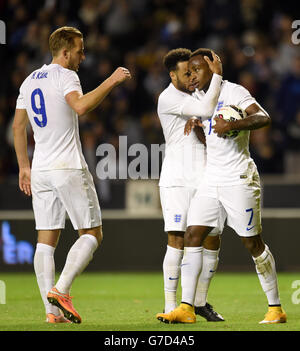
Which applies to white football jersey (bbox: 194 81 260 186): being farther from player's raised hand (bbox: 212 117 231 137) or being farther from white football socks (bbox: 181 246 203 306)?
white football socks (bbox: 181 246 203 306)

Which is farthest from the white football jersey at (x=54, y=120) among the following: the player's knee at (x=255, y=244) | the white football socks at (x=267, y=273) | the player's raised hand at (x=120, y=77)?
the white football socks at (x=267, y=273)

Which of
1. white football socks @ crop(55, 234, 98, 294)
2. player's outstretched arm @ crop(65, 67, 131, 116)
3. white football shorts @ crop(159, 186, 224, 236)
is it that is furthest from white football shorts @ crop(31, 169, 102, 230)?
white football shorts @ crop(159, 186, 224, 236)

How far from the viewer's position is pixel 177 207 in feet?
25.7

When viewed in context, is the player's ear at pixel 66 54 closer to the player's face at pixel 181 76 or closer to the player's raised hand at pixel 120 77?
the player's raised hand at pixel 120 77

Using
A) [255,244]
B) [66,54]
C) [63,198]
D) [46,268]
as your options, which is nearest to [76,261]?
[46,268]

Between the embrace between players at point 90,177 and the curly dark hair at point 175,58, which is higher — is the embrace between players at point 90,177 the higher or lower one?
the lower one

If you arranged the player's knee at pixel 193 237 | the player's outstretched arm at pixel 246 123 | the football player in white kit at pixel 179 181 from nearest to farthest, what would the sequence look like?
1. the player's outstretched arm at pixel 246 123
2. the player's knee at pixel 193 237
3. the football player in white kit at pixel 179 181

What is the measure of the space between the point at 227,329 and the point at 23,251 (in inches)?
234

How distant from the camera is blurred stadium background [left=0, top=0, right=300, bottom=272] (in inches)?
491

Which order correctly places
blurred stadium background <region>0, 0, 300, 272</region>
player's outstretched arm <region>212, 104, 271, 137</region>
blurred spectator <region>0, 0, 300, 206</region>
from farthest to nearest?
blurred spectator <region>0, 0, 300, 206</region> → blurred stadium background <region>0, 0, 300, 272</region> → player's outstretched arm <region>212, 104, 271, 137</region>

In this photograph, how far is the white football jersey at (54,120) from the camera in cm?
744

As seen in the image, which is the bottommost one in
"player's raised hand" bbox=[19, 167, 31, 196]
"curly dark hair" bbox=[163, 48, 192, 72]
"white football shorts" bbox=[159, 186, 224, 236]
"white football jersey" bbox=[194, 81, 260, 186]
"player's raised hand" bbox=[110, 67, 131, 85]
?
"white football shorts" bbox=[159, 186, 224, 236]

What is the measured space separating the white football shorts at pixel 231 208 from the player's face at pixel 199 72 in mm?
838
